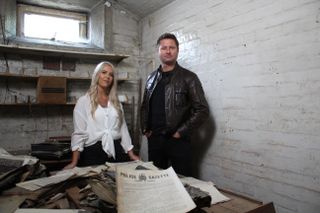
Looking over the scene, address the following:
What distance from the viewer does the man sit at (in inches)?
90.4

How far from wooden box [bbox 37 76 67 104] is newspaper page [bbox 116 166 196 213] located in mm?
2293

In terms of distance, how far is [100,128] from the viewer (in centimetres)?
225

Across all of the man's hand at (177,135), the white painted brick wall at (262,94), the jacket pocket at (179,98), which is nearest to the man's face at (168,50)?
the jacket pocket at (179,98)

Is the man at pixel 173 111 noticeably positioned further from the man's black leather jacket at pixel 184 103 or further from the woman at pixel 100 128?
the woman at pixel 100 128

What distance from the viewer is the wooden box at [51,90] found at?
295 cm

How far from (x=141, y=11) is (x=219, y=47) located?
1.62m

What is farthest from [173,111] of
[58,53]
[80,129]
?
[58,53]

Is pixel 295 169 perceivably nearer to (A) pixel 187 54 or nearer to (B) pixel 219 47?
(B) pixel 219 47

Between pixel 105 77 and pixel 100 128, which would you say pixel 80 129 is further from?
pixel 105 77

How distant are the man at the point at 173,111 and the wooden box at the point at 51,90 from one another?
118 centimetres

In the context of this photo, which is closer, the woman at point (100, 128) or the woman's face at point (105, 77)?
the woman at point (100, 128)

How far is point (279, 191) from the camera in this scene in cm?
196

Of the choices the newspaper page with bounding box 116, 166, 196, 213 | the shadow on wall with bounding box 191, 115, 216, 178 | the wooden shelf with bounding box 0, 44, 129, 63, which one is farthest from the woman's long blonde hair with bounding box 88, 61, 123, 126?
the newspaper page with bounding box 116, 166, 196, 213

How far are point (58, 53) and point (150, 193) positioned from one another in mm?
2670
